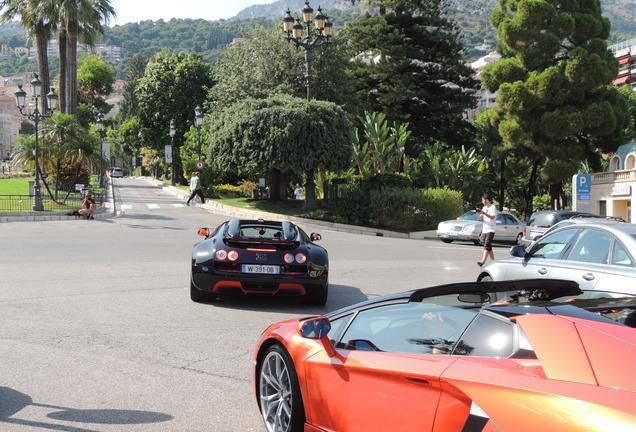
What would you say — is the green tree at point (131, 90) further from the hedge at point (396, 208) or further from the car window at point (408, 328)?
the car window at point (408, 328)

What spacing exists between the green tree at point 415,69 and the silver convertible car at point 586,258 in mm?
40761

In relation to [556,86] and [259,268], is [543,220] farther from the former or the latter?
[556,86]

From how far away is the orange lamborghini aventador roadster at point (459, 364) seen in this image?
A: 111 inches

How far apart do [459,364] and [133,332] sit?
19.6 feet

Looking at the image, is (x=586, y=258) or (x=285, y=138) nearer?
(x=586, y=258)

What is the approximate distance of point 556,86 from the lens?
42062mm

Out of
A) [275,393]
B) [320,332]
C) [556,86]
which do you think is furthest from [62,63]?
[320,332]

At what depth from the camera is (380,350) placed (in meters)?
4.00

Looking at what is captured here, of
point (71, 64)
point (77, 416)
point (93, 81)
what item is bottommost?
point (77, 416)

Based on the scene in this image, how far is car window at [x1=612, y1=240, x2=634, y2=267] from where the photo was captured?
7.60 metres

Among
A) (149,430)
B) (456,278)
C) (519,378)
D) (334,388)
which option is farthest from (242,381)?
(456,278)

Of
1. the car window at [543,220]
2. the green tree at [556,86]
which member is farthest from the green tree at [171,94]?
the car window at [543,220]

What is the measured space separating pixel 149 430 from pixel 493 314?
265 centimetres

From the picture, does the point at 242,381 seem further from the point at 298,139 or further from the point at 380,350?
the point at 298,139
